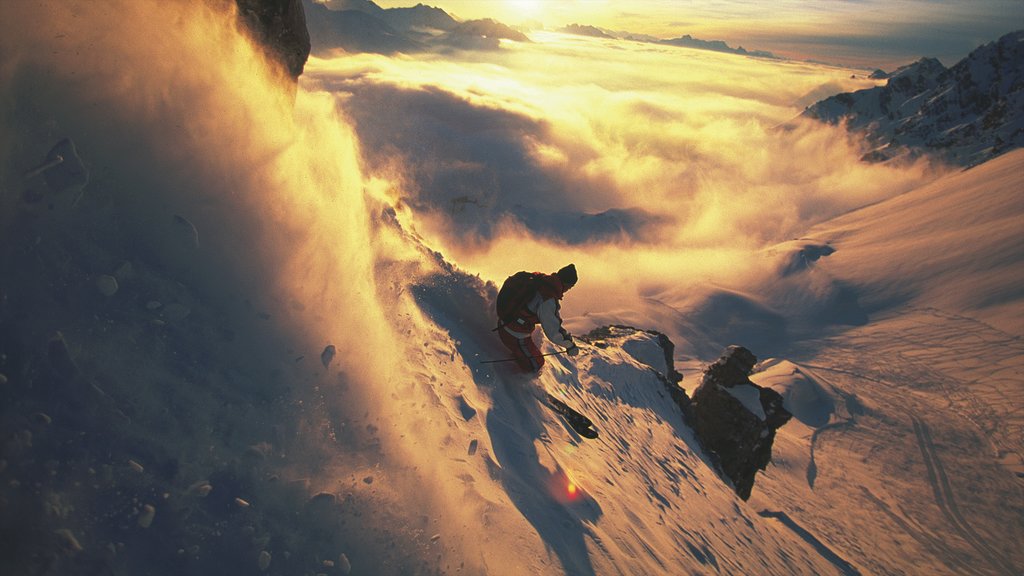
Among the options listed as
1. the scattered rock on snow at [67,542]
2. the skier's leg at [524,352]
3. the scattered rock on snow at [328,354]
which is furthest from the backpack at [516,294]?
the scattered rock on snow at [67,542]

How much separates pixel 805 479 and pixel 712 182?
14593 cm

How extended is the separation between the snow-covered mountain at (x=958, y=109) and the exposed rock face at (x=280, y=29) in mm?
118283

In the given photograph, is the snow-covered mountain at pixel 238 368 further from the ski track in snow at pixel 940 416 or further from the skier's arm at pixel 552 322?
the ski track in snow at pixel 940 416

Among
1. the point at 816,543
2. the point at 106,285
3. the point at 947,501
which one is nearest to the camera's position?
the point at 106,285

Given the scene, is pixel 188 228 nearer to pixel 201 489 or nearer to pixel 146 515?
pixel 201 489

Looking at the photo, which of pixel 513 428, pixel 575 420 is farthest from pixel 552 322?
pixel 513 428

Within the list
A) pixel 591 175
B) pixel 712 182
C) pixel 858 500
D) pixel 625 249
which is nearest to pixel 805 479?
pixel 858 500

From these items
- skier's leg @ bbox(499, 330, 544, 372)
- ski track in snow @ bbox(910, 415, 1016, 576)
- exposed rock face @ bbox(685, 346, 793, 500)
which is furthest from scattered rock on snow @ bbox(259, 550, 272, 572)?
ski track in snow @ bbox(910, 415, 1016, 576)

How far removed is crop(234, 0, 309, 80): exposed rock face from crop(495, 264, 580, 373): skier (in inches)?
245

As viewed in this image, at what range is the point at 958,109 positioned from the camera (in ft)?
381

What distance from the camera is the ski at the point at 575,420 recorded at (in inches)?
317

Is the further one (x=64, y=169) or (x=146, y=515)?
(x=64, y=169)

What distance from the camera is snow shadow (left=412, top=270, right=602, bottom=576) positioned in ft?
15.8

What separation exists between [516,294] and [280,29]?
24.4ft
